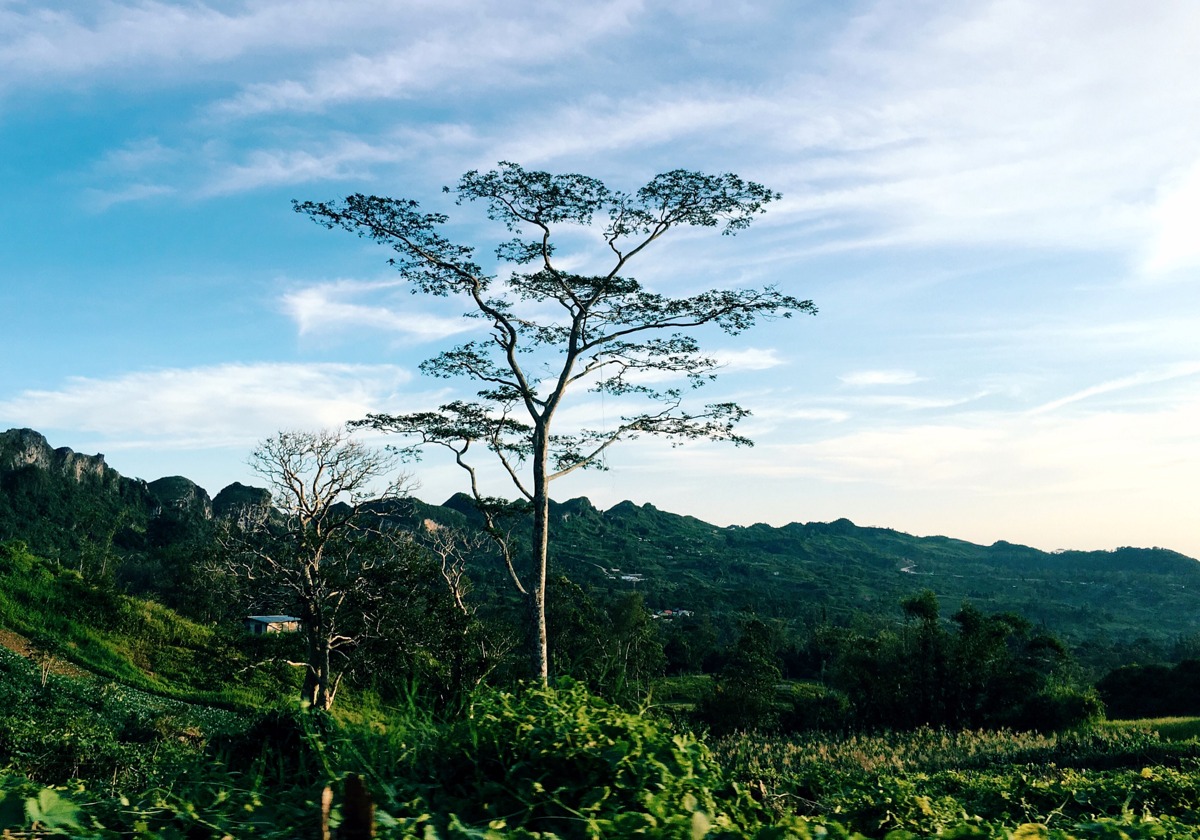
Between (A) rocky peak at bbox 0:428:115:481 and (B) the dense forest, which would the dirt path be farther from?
(A) rocky peak at bbox 0:428:115:481

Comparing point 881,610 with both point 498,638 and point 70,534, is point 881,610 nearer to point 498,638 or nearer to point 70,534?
point 498,638

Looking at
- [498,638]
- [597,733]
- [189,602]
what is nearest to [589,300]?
[597,733]

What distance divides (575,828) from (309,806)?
806 mm

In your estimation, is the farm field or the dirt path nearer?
the farm field

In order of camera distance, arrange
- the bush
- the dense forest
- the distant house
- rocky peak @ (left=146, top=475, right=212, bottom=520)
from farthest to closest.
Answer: rocky peak @ (left=146, top=475, right=212, bottom=520), the distant house, the dense forest, the bush

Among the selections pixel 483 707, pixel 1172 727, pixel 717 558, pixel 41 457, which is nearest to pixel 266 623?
pixel 1172 727

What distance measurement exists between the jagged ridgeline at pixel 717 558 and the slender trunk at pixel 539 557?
6.32 ft

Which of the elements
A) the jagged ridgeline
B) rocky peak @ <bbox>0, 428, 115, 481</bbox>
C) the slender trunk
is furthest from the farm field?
rocky peak @ <bbox>0, 428, 115, 481</bbox>

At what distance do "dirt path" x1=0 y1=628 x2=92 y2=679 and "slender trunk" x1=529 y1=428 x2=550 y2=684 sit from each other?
15069mm

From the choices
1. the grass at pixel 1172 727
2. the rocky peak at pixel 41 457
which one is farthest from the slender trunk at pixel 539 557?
the rocky peak at pixel 41 457

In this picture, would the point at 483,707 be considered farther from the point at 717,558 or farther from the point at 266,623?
the point at 717,558

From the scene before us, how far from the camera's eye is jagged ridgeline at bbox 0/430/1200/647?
70375 millimetres

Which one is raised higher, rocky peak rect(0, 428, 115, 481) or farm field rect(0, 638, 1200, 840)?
rocky peak rect(0, 428, 115, 481)

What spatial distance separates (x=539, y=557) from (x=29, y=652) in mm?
17349
